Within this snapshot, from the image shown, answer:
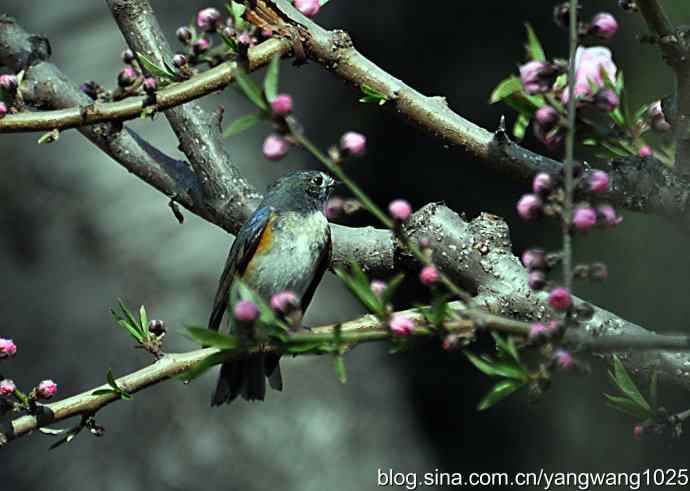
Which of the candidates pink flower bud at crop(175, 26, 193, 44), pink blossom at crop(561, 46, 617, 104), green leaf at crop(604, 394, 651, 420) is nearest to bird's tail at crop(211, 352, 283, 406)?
pink flower bud at crop(175, 26, 193, 44)

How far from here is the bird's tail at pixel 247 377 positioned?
2.50m

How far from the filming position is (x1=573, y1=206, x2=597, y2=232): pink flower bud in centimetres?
96

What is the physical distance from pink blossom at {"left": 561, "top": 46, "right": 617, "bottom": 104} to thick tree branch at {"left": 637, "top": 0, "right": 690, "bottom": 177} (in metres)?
0.08

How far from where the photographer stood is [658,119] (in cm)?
143

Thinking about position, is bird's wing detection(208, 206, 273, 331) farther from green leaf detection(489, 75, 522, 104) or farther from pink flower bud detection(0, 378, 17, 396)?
green leaf detection(489, 75, 522, 104)

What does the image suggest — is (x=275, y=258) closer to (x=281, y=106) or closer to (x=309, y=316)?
(x=309, y=316)

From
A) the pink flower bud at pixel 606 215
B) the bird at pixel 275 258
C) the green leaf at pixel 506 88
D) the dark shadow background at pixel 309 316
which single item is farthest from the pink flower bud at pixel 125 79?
the dark shadow background at pixel 309 316

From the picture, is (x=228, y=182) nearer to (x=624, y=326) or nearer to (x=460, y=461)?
(x=624, y=326)

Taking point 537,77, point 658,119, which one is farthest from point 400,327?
point 658,119

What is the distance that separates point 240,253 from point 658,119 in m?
1.41

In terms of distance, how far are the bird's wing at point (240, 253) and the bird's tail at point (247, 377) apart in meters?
0.12

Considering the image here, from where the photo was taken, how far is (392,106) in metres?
1.62

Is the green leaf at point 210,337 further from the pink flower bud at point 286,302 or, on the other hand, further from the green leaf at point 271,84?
the green leaf at point 271,84

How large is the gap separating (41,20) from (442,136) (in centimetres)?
281
